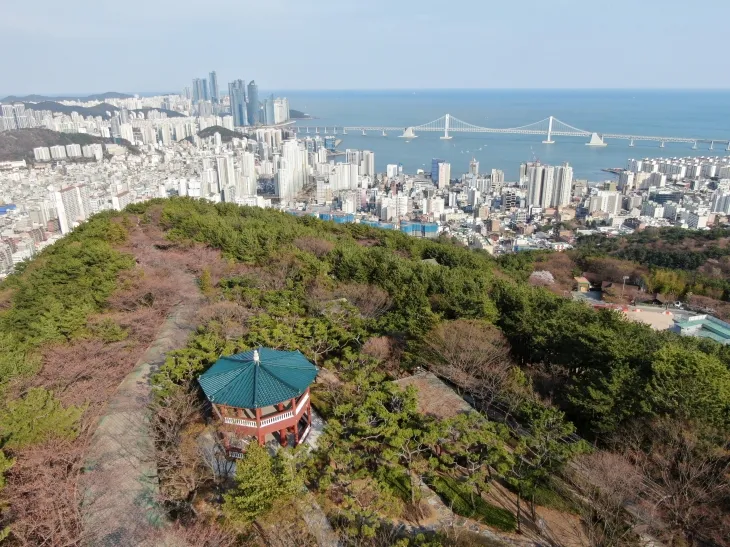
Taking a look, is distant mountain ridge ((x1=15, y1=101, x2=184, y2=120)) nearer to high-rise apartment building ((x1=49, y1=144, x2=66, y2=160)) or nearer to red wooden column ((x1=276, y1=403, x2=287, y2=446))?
high-rise apartment building ((x1=49, y1=144, x2=66, y2=160))

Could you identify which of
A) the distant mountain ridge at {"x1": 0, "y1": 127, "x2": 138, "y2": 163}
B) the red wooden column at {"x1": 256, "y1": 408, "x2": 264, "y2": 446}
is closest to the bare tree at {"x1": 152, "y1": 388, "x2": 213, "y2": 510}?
the red wooden column at {"x1": 256, "y1": 408, "x2": 264, "y2": 446}

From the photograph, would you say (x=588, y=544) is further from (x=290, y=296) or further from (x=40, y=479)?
(x=290, y=296)

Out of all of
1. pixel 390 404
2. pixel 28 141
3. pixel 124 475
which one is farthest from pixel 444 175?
pixel 28 141

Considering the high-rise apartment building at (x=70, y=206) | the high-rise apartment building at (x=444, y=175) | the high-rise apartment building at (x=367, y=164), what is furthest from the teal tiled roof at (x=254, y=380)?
the high-rise apartment building at (x=367, y=164)

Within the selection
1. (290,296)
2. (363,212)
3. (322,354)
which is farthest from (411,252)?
(363,212)

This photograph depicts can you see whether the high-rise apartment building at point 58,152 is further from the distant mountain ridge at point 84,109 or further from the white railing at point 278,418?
the white railing at point 278,418

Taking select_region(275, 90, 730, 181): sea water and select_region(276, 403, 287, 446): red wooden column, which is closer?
select_region(276, 403, 287, 446): red wooden column
